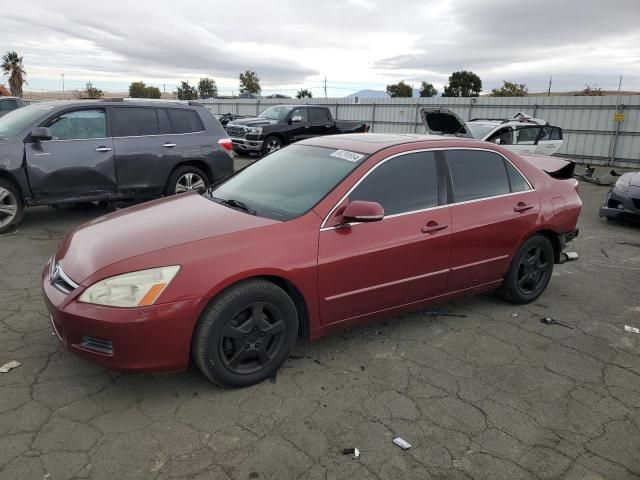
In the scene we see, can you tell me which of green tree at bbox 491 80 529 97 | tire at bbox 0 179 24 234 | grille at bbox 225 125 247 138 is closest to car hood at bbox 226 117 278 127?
grille at bbox 225 125 247 138

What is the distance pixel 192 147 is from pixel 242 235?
498 centimetres

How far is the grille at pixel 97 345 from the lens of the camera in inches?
110

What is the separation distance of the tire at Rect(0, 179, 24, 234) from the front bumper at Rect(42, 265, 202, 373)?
4.27 metres

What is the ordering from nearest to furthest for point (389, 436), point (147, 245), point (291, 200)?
point (389, 436), point (147, 245), point (291, 200)

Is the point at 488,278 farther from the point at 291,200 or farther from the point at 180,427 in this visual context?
the point at 180,427

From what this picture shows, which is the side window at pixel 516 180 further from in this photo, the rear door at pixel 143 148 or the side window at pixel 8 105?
the side window at pixel 8 105

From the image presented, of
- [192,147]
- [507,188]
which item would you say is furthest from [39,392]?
[192,147]

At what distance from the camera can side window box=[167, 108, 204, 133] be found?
302 inches

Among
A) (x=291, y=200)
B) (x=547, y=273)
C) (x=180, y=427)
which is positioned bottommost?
(x=180, y=427)

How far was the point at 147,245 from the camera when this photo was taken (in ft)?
9.91

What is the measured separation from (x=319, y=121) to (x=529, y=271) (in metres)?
12.4

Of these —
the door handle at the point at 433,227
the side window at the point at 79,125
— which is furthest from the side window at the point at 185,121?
the door handle at the point at 433,227

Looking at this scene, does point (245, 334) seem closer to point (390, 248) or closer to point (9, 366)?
point (390, 248)

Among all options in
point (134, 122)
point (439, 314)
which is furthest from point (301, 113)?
point (439, 314)
